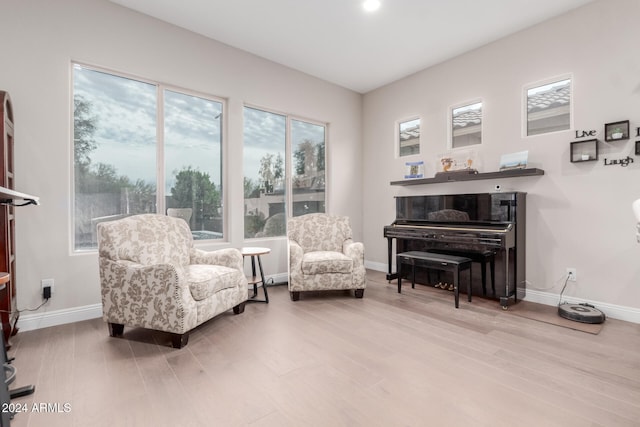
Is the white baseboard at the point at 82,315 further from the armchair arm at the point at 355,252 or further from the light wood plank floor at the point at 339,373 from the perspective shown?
the armchair arm at the point at 355,252

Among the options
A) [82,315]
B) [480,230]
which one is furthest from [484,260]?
[82,315]

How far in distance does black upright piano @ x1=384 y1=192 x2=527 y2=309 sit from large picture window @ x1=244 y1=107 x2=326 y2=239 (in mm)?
1410

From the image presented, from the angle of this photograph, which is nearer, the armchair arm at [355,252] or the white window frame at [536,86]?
the white window frame at [536,86]

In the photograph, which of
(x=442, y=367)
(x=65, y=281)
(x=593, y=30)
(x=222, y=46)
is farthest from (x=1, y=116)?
(x=593, y=30)

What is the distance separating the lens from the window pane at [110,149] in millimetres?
2938

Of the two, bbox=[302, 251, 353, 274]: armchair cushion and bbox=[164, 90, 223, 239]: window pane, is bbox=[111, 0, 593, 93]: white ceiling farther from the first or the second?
bbox=[302, 251, 353, 274]: armchair cushion

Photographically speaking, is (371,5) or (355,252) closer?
(371,5)

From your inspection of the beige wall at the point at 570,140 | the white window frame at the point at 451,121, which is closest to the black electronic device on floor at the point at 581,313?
the beige wall at the point at 570,140

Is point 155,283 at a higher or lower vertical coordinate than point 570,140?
lower

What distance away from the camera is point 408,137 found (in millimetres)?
4637

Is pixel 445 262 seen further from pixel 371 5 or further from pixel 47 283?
pixel 47 283

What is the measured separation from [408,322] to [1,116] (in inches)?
136

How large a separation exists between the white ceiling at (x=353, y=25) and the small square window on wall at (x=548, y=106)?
683mm

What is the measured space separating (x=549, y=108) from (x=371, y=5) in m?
2.14
